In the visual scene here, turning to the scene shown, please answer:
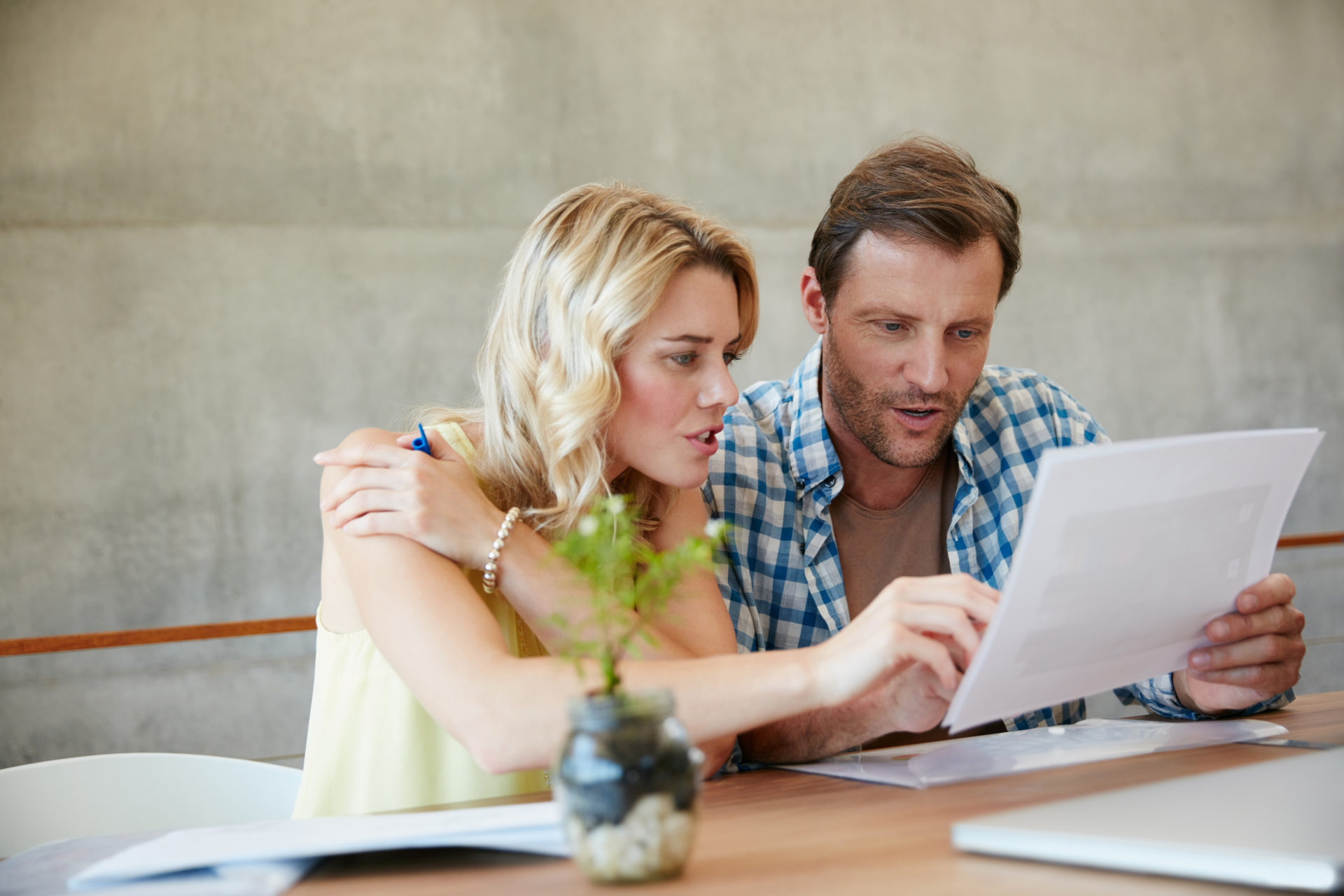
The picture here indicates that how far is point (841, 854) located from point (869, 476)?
3.43 feet

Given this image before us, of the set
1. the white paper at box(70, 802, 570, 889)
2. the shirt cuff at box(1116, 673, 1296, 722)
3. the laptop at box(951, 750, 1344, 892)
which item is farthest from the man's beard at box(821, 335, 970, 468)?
the white paper at box(70, 802, 570, 889)

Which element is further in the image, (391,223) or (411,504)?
(391,223)

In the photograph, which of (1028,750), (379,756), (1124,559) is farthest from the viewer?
(379,756)

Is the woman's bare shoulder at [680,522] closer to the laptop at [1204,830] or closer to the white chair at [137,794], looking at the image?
the white chair at [137,794]

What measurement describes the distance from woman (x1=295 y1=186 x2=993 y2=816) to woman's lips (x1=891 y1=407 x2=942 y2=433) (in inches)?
10.5

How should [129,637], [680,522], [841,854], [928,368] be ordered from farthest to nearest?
[129,637] → [928,368] → [680,522] → [841,854]

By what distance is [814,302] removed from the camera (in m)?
1.80

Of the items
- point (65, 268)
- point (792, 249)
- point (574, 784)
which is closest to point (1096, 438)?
point (574, 784)

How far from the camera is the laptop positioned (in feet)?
1.92

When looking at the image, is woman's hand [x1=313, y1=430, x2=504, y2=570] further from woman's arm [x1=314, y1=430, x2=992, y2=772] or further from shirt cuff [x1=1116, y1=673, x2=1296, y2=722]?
shirt cuff [x1=1116, y1=673, x2=1296, y2=722]

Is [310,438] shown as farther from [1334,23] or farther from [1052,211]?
[1334,23]

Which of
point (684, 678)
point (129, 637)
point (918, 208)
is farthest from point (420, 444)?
point (129, 637)

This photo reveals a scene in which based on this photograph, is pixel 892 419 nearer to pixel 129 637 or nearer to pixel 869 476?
pixel 869 476

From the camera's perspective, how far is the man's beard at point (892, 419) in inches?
63.2
